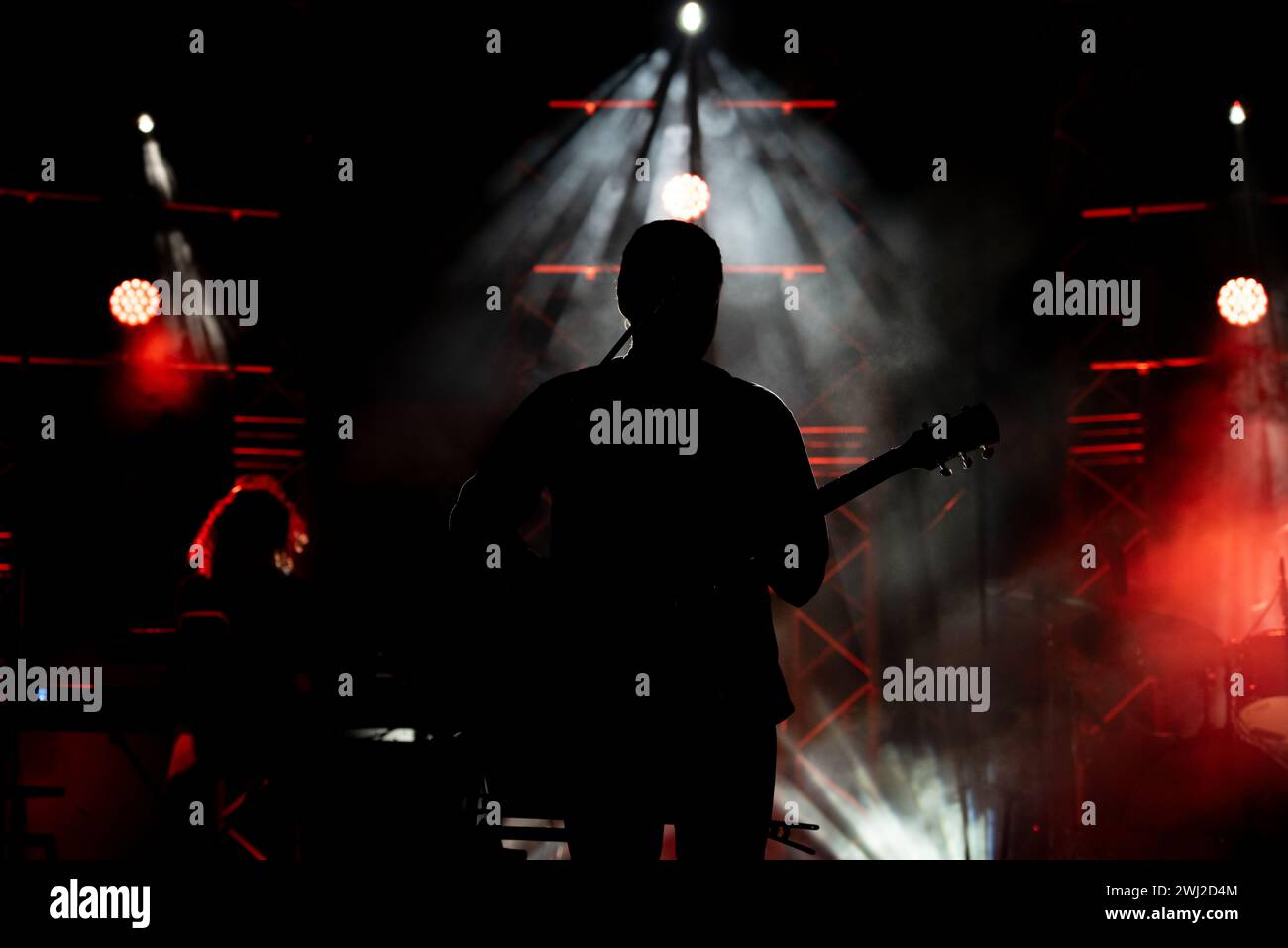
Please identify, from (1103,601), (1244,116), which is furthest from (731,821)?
(1244,116)

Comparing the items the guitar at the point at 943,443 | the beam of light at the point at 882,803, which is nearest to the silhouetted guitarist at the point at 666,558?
the guitar at the point at 943,443

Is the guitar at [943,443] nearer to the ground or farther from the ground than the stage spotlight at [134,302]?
nearer to the ground

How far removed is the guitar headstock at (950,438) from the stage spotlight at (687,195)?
450 cm

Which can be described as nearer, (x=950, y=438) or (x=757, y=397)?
(x=757, y=397)

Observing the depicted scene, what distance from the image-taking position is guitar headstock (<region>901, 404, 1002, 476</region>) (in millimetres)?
2629

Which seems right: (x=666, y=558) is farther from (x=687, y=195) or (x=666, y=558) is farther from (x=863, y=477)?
(x=687, y=195)

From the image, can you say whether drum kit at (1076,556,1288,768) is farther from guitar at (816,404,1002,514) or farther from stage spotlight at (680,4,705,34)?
stage spotlight at (680,4,705,34)

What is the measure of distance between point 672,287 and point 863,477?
0.94 metres

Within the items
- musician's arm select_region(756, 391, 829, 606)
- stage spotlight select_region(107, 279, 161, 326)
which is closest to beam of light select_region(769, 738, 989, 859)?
→ musician's arm select_region(756, 391, 829, 606)

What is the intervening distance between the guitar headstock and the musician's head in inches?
38.7

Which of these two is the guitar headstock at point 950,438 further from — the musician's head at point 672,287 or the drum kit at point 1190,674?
the drum kit at point 1190,674

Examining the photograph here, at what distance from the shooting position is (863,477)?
255 cm

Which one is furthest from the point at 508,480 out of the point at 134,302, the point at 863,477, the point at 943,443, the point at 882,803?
the point at 134,302

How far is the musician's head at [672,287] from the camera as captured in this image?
184 cm
